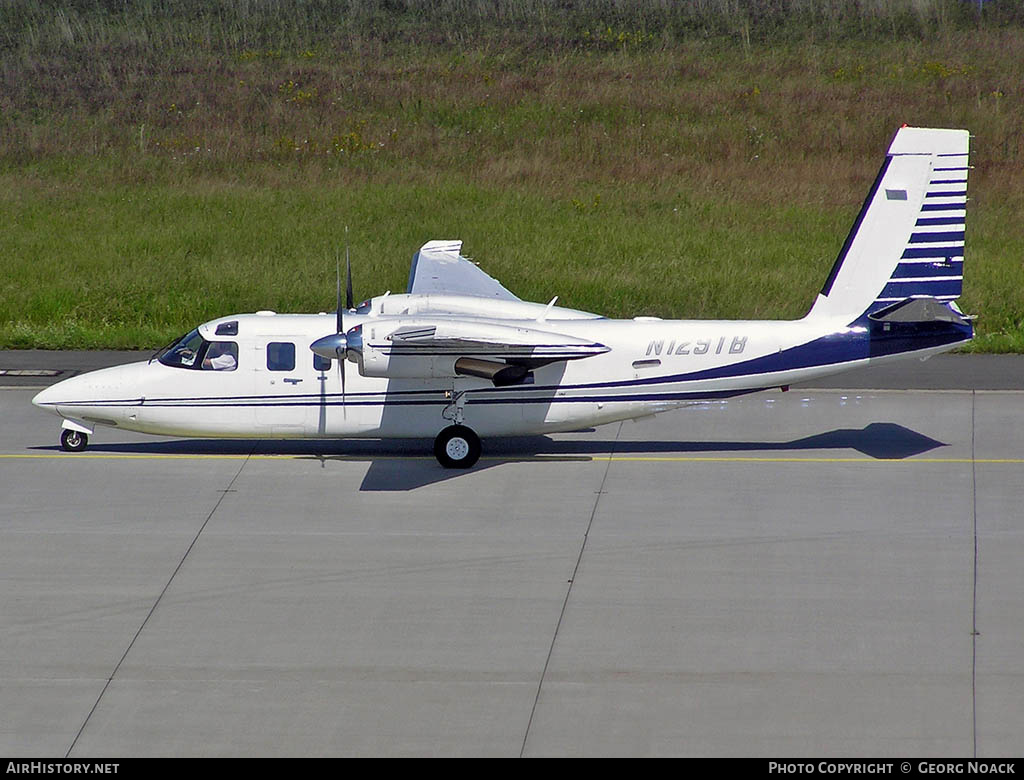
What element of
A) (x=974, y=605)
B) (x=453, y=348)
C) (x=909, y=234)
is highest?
(x=909, y=234)

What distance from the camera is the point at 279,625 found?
1468 centimetres

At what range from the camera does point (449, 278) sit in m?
22.1

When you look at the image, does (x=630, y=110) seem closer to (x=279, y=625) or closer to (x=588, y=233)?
(x=588, y=233)

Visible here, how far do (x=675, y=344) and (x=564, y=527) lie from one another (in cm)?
377

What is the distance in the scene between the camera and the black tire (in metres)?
21.2

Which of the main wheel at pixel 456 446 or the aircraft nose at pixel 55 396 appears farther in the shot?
the aircraft nose at pixel 55 396

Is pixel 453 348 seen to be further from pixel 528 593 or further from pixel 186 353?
pixel 528 593

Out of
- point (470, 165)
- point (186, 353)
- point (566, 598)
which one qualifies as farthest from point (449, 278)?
point (470, 165)

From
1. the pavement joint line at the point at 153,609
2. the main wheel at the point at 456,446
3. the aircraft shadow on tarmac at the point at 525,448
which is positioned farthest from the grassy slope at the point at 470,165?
the main wheel at the point at 456,446

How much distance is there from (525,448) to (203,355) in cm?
544

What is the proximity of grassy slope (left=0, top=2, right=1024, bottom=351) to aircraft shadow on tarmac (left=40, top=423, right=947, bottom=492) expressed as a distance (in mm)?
7868

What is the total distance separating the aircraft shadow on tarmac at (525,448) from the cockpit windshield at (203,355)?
180cm

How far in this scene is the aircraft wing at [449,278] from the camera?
864 inches

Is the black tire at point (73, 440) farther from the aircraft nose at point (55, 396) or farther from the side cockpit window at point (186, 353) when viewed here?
the side cockpit window at point (186, 353)
